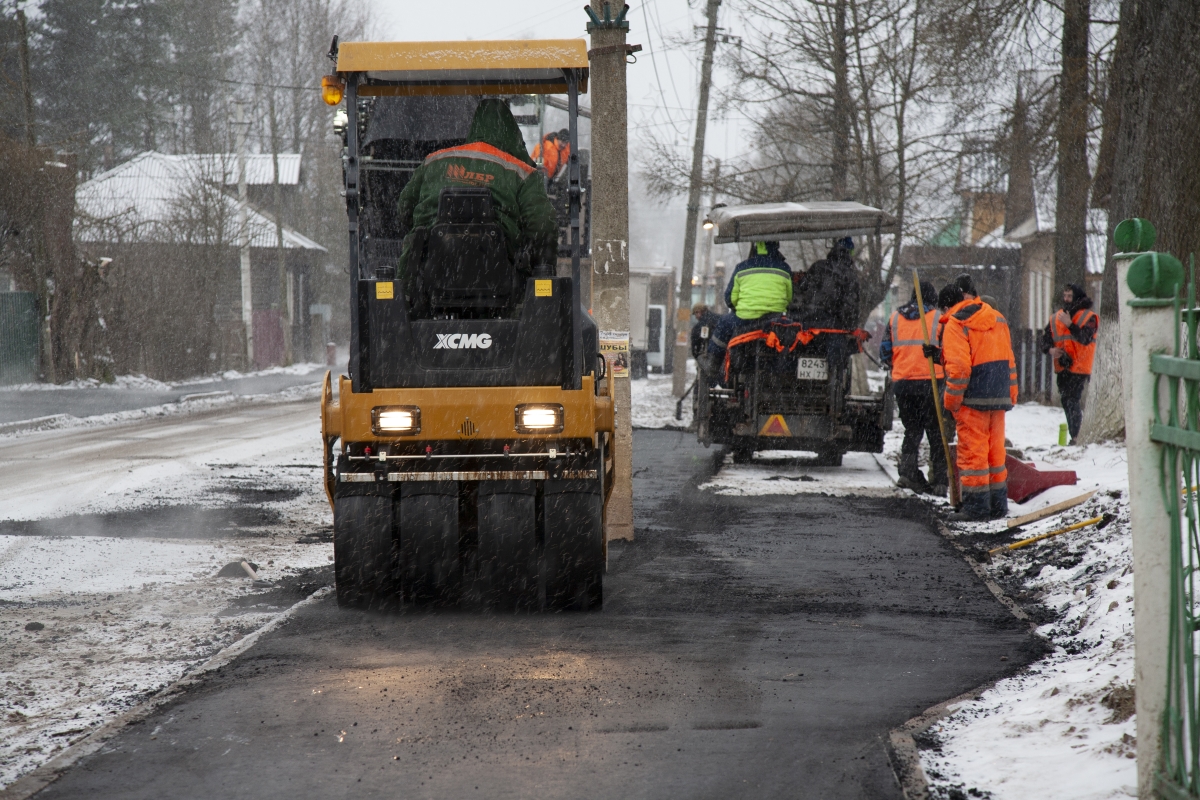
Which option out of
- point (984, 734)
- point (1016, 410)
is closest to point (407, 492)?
point (984, 734)

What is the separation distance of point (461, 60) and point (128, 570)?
13.2 ft

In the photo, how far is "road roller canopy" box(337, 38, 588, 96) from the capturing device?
686 centimetres

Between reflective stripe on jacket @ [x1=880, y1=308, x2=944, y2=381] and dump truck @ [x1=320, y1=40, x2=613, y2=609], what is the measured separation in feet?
19.8

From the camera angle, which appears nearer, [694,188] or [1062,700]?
[1062,700]

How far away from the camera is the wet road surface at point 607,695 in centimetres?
421

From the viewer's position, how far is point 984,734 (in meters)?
4.64

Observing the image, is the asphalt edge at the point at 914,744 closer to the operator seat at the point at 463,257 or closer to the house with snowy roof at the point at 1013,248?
A: the operator seat at the point at 463,257

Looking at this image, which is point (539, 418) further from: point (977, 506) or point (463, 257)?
point (977, 506)

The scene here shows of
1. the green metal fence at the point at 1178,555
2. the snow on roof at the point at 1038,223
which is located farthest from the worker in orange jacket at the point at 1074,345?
the snow on roof at the point at 1038,223

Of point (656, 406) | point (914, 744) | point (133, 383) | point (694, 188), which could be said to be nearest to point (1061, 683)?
point (914, 744)

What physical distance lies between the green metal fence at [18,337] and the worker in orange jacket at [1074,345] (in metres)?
21.4

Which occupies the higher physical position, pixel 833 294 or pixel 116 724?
pixel 833 294

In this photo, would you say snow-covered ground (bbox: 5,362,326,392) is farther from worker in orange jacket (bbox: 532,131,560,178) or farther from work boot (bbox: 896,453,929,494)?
worker in orange jacket (bbox: 532,131,560,178)

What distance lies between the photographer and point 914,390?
12.1m
